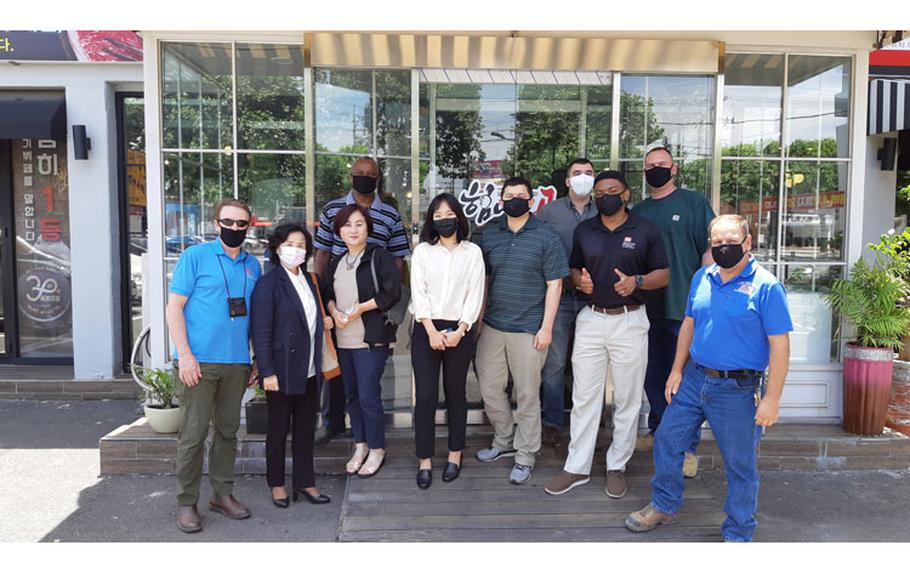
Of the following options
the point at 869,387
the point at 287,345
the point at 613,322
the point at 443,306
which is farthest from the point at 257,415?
the point at 869,387

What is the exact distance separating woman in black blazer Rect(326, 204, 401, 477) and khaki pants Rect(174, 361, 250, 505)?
63 cm

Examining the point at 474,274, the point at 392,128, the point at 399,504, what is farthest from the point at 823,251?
the point at 399,504

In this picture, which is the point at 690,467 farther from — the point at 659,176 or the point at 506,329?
the point at 659,176

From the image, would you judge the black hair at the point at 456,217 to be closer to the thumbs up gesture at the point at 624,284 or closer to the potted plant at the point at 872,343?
the thumbs up gesture at the point at 624,284

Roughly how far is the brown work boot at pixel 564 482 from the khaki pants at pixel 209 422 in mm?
1833

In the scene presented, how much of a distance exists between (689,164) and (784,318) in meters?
2.24

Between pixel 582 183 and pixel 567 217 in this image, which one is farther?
pixel 567 217

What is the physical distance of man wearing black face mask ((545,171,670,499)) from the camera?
371cm

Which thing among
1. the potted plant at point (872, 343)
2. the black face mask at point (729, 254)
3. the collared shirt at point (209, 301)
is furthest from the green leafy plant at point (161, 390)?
the potted plant at point (872, 343)

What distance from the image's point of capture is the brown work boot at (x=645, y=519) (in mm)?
3475

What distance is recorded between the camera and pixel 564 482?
3.83 meters

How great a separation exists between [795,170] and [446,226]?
10.1 ft

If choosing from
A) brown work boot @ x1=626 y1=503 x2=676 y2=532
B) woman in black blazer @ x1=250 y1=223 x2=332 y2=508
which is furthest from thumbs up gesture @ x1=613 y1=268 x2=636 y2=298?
woman in black blazer @ x1=250 y1=223 x2=332 y2=508

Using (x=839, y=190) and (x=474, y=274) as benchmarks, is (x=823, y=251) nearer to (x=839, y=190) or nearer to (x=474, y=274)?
(x=839, y=190)
